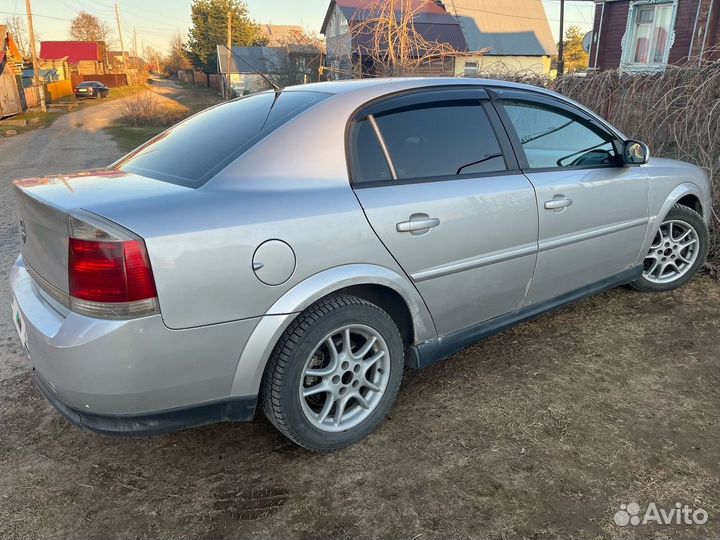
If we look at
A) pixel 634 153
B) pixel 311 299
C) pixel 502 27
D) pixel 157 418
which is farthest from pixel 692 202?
pixel 502 27

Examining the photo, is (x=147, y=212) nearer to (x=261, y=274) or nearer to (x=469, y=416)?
(x=261, y=274)

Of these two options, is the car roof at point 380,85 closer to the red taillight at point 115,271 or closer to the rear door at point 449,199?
the rear door at point 449,199

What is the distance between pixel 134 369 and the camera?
1927mm

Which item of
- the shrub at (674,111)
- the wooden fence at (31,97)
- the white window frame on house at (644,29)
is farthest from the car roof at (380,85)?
the wooden fence at (31,97)

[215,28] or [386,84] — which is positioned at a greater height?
[215,28]

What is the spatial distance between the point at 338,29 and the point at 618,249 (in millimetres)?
33874

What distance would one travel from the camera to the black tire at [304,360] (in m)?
2.22

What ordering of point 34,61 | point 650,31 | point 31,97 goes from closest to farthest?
point 650,31
point 34,61
point 31,97

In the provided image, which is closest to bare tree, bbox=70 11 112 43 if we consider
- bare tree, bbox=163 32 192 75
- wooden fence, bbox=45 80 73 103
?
bare tree, bbox=163 32 192 75

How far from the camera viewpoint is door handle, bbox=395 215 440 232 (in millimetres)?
2449

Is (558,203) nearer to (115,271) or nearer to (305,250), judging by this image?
(305,250)

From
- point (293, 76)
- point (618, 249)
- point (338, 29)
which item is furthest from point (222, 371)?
point (338, 29)

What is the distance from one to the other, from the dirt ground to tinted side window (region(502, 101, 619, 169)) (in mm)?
1217

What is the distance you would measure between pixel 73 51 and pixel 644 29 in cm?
6272
